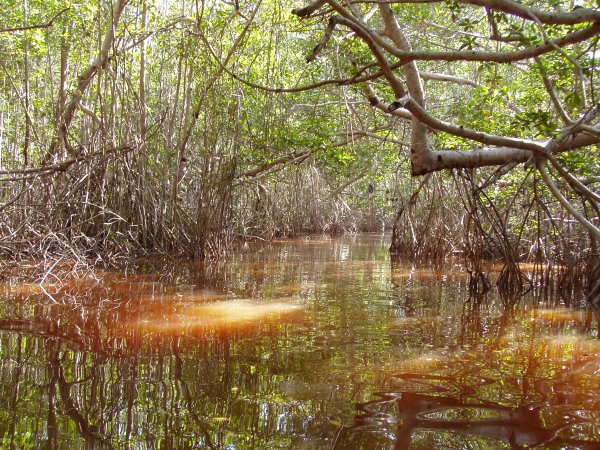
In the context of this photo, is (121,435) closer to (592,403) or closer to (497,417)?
(497,417)

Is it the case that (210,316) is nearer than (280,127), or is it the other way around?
(210,316)

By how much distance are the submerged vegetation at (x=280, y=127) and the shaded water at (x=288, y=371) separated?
1.25 m

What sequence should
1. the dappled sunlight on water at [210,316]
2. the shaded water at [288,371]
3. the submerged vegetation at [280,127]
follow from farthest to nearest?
the submerged vegetation at [280,127]
the dappled sunlight on water at [210,316]
the shaded water at [288,371]

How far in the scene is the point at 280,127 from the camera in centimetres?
825

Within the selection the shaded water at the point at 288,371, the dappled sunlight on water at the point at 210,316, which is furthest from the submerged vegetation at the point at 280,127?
the dappled sunlight on water at the point at 210,316

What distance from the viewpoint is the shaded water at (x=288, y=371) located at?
1.53 metres

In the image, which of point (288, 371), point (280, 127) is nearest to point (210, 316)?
point (288, 371)

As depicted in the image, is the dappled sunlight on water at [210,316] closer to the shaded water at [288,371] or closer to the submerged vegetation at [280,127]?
the shaded water at [288,371]

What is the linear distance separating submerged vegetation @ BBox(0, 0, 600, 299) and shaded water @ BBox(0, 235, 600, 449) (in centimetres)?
125

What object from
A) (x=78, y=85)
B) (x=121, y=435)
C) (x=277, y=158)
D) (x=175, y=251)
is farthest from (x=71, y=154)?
(x=121, y=435)

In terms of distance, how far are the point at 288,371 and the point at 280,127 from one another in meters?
6.52

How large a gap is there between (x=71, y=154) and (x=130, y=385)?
4.82 metres

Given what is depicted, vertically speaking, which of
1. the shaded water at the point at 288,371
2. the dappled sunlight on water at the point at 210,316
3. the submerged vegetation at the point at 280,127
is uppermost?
the submerged vegetation at the point at 280,127

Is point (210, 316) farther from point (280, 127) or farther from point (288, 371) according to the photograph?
point (280, 127)
